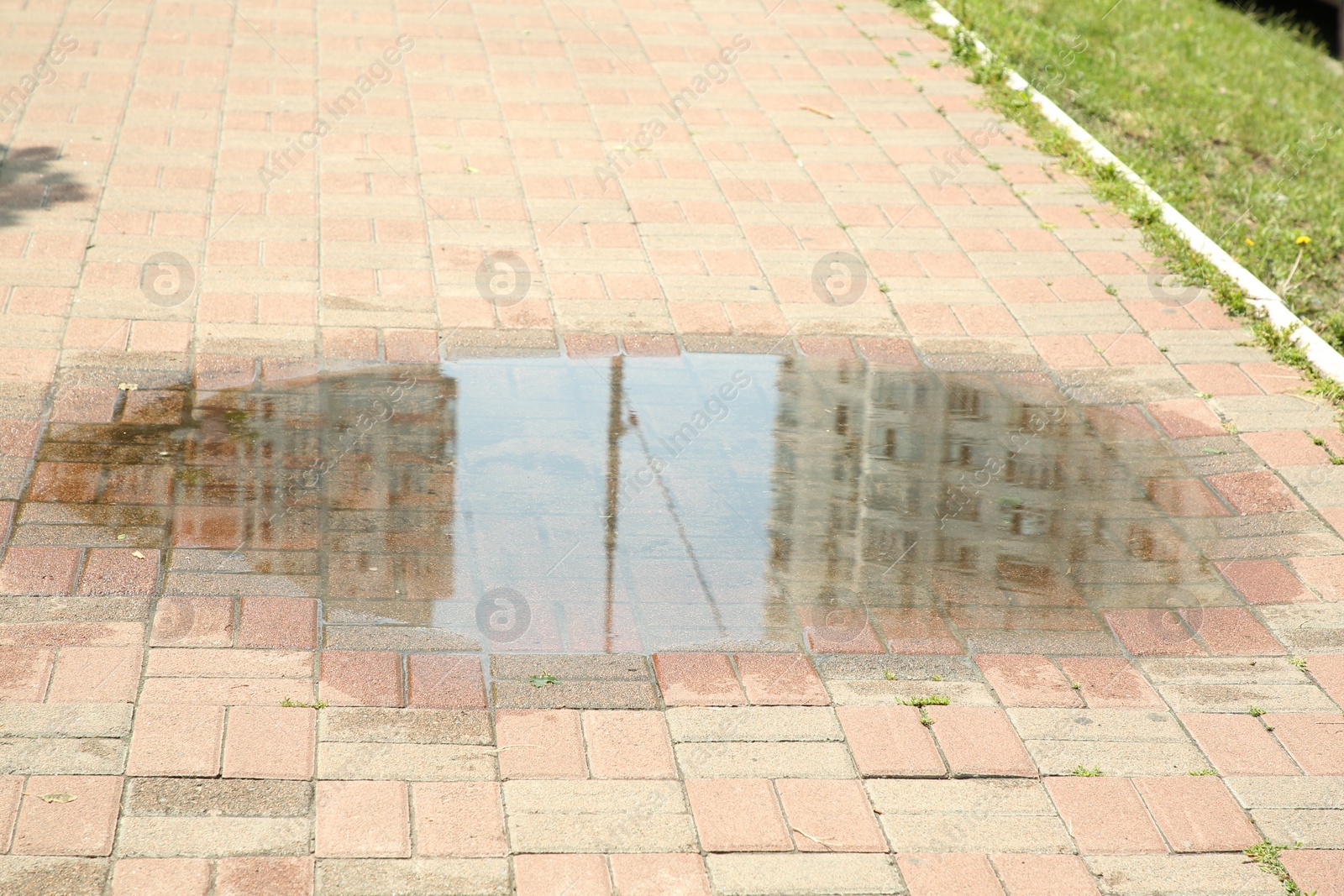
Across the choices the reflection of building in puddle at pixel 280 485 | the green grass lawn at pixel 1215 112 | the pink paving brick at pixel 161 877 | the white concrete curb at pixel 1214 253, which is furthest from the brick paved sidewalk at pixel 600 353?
the green grass lawn at pixel 1215 112

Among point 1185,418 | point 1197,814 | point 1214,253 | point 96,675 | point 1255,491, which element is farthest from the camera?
point 1214,253

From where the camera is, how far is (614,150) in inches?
278

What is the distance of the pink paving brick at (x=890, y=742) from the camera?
322cm

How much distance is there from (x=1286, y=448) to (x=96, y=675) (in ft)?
13.9

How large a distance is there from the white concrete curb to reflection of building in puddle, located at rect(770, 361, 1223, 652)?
1.29 meters

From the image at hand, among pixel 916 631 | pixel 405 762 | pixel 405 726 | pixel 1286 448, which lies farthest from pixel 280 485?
pixel 1286 448

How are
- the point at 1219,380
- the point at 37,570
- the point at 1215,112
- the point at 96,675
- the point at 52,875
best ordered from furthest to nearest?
the point at 1215,112 < the point at 1219,380 < the point at 37,570 < the point at 96,675 < the point at 52,875

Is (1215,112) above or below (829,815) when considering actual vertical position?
above

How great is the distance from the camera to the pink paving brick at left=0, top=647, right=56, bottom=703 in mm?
3170

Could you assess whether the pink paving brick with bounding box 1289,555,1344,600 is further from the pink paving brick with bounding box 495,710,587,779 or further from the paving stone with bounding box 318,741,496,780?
the paving stone with bounding box 318,741,496,780

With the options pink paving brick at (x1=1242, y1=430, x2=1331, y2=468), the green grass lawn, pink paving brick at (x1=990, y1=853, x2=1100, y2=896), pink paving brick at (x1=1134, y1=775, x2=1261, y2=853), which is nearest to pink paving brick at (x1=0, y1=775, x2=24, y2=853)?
pink paving brick at (x1=990, y1=853, x2=1100, y2=896)

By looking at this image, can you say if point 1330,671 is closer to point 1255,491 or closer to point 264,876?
point 1255,491

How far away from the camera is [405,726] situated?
10.5 feet

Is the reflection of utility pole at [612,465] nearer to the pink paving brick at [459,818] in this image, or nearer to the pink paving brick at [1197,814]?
the pink paving brick at [459,818]
